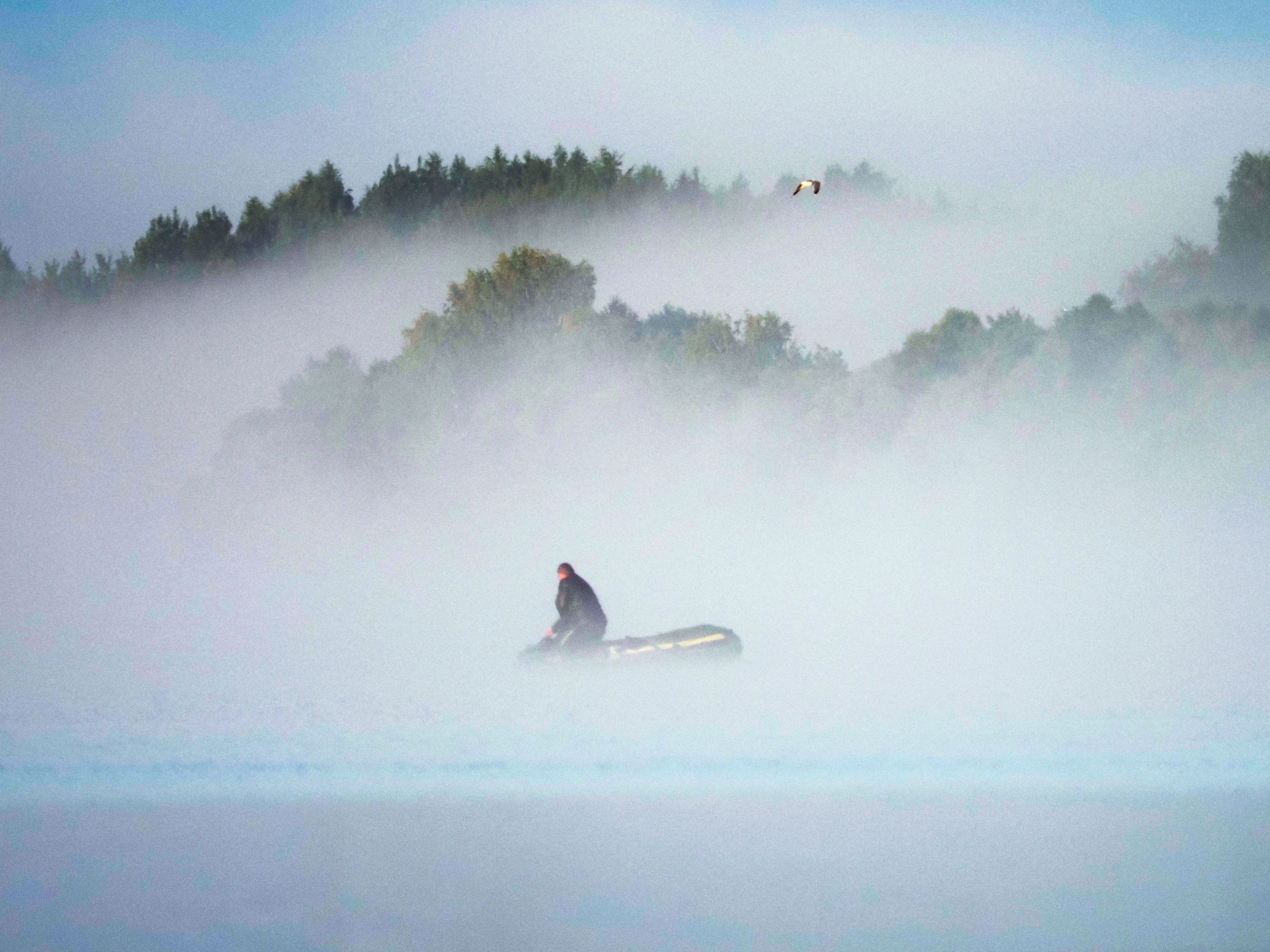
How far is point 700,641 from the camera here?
13508mm

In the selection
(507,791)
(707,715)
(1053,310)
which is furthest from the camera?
(1053,310)

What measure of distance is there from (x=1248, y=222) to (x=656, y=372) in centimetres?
1626

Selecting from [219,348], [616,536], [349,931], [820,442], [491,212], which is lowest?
[349,931]

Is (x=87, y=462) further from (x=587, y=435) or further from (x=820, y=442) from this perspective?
(x=820, y=442)

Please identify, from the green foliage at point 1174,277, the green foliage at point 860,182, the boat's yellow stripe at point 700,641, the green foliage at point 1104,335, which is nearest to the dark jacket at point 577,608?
the boat's yellow stripe at point 700,641

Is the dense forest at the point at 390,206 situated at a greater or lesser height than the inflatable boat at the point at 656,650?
greater

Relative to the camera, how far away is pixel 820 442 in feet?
107

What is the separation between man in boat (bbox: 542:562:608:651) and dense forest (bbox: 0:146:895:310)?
29375mm

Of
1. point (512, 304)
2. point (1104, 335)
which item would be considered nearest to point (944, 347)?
point (1104, 335)

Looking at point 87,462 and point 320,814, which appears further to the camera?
point 87,462

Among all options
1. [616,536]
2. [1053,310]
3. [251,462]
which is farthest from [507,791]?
[1053,310]

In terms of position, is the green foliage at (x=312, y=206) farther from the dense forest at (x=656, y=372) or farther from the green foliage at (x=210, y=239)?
the dense forest at (x=656, y=372)

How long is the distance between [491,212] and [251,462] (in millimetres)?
11951

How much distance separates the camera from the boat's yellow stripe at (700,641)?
13.5 meters
